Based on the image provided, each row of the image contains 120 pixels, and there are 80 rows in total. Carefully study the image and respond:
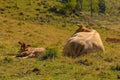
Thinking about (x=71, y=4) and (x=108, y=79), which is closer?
(x=108, y=79)

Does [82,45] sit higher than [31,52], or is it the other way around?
[82,45]

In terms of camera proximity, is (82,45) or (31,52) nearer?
(82,45)

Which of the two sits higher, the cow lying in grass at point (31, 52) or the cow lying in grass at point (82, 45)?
the cow lying in grass at point (82, 45)

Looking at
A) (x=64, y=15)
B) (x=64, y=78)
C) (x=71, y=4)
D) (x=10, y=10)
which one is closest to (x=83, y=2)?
(x=71, y=4)

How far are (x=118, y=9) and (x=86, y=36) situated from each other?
102 meters

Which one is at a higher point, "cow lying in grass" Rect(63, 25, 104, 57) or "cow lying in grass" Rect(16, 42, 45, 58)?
"cow lying in grass" Rect(63, 25, 104, 57)

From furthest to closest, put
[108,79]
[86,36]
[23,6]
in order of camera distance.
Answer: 1. [23,6]
2. [86,36]
3. [108,79]

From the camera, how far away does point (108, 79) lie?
12523 millimetres

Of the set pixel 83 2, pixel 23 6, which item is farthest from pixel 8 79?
pixel 83 2

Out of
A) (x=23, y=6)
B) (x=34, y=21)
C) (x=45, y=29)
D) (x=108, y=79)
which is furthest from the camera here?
(x=23, y=6)

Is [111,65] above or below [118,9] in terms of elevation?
above

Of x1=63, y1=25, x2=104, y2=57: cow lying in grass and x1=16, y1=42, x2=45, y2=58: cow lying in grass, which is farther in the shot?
x1=16, y1=42, x2=45, y2=58: cow lying in grass

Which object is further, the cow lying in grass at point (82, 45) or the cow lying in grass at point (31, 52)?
the cow lying in grass at point (31, 52)

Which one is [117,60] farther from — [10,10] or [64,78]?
[10,10]
